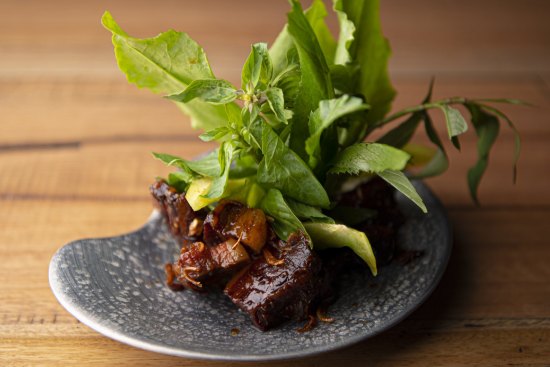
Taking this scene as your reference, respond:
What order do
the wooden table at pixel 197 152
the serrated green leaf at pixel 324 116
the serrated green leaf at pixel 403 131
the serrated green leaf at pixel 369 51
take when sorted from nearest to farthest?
the serrated green leaf at pixel 324 116, the wooden table at pixel 197 152, the serrated green leaf at pixel 369 51, the serrated green leaf at pixel 403 131

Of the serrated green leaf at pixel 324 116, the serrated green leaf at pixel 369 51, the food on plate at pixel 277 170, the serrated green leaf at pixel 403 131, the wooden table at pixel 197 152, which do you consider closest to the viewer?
the serrated green leaf at pixel 324 116

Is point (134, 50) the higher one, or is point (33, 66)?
point (134, 50)

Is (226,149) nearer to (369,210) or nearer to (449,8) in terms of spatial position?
(369,210)

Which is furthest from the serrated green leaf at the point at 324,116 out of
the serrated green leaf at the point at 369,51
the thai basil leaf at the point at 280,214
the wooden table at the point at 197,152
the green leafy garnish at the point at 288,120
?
the wooden table at the point at 197,152

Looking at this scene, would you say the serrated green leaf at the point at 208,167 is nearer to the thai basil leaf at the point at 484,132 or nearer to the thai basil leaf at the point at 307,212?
the thai basil leaf at the point at 307,212

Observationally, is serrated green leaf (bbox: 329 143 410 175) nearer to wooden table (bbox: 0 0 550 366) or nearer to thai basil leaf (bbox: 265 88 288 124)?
thai basil leaf (bbox: 265 88 288 124)

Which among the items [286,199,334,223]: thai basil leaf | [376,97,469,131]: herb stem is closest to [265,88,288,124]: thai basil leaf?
[286,199,334,223]: thai basil leaf

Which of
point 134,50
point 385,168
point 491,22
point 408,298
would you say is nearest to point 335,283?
point 408,298

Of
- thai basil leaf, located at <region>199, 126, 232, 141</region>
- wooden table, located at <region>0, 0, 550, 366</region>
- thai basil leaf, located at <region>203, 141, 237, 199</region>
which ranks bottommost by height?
wooden table, located at <region>0, 0, 550, 366</region>
